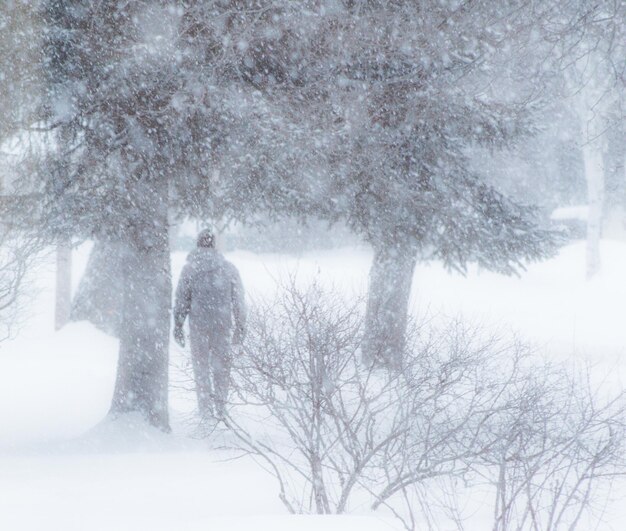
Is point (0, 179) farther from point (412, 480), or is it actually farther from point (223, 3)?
point (412, 480)

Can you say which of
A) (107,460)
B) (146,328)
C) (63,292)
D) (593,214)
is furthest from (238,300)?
(593,214)

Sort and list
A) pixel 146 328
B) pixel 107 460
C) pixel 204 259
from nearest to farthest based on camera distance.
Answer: pixel 107 460 < pixel 146 328 < pixel 204 259

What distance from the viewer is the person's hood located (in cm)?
806

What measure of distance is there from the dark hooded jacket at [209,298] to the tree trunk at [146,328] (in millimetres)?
336

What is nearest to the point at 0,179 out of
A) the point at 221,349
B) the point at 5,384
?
the point at 221,349

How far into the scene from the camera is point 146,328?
7641 mm

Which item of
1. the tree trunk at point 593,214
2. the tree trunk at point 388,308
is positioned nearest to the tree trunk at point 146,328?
the tree trunk at point 388,308

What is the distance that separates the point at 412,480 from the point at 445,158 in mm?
4371

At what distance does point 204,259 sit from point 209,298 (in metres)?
0.40

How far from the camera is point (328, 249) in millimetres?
30969

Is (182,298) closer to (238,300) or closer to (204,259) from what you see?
(204,259)

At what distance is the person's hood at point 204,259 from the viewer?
8.06m

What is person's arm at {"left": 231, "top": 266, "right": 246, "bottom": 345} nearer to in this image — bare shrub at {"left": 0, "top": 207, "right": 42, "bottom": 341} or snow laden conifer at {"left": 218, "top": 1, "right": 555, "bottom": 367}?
snow laden conifer at {"left": 218, "top": 1, "right": 555, "bottom": 367}

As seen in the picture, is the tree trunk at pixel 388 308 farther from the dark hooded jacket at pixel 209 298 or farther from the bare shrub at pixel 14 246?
the bare shrub at pixel 14 246
